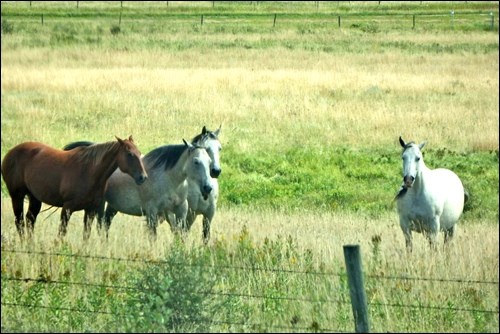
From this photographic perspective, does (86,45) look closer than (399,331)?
No

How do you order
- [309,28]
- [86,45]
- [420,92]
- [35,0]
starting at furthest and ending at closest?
[35,0] < [309,28] < [86,45] < [420,92]

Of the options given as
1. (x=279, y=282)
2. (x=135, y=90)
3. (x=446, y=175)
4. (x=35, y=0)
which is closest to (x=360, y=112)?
(x=135, y=90)

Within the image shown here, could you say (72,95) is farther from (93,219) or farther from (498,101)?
(93,219)

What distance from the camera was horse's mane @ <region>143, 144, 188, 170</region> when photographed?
12.3 meters

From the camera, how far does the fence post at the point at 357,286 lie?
671 centimetres

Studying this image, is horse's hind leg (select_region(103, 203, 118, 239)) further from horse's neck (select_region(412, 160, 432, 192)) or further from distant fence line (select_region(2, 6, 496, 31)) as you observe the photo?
distant fence line (select_region(2, 6, 496, 31))

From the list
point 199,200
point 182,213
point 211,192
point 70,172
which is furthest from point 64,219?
point 211,192

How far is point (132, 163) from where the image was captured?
1177 cm

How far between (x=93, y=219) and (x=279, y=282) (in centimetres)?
346

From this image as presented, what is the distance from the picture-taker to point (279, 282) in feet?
31.9

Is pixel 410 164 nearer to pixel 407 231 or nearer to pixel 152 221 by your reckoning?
pixel 407 231

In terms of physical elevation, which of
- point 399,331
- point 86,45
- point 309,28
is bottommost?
point 399,331

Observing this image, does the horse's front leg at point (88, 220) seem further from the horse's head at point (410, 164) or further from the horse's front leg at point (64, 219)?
the horse's head at point (410, 164)

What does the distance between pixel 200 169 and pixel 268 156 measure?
29.1 ft
